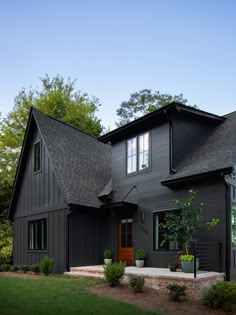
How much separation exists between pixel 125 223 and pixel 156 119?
14.7ft

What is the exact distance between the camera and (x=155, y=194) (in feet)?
49.9

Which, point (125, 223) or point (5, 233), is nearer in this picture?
point (125, 223)

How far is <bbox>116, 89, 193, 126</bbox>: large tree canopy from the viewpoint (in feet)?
125

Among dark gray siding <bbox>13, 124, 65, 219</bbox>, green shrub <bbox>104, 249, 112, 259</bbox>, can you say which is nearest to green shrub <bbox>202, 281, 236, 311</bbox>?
green shrub <bbox>104, 249, 112, 259</bbox>

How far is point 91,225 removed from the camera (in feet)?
57.6

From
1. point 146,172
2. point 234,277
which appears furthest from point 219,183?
point 146,172

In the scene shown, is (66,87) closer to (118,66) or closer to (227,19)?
(118,66)

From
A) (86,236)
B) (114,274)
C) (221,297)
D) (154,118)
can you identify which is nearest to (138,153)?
(154,118)

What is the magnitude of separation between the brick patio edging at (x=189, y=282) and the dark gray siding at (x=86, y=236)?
187 inches

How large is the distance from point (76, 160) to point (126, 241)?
4568 mm

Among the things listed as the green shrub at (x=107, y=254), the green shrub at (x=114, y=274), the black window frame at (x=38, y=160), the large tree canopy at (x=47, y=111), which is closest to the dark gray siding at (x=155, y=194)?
the green shrub at (x=107, y=254)

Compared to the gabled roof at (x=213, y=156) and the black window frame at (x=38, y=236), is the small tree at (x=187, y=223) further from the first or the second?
the black window frame at (x=38, y=236)

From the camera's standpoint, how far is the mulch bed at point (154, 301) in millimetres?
9836

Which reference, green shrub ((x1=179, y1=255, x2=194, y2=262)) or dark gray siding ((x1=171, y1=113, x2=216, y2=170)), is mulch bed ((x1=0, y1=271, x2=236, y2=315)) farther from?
dark gray siding ((x1=171, y1=113, x2=216, y2=170))
